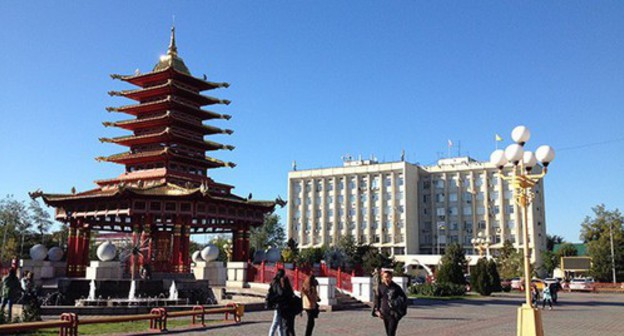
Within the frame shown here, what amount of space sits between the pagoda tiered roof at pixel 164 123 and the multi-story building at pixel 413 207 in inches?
2219

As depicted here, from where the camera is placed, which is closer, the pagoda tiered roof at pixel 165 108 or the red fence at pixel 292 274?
the red fence at pixel 292 274

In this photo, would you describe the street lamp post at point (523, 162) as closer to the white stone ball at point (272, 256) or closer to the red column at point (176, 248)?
the red column at point (176, 248)

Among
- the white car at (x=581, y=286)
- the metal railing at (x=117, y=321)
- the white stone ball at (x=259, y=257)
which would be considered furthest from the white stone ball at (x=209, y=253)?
the white car at (x=581, y=286)

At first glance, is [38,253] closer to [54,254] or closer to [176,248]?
[54,254]

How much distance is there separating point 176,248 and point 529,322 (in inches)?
819

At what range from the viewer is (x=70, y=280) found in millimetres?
22359

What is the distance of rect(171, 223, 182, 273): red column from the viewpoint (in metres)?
27.6

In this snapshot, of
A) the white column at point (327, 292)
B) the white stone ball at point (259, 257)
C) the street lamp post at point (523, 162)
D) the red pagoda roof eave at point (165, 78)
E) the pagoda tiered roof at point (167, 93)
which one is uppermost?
the red pagoda roof eave at point (165, 78)

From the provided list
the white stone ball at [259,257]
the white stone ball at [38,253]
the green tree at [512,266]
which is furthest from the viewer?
the green tree at [512,266]

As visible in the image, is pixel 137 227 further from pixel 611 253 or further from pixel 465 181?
pixel 465 181

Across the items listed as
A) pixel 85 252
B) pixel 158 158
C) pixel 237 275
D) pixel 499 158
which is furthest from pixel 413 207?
pixel 499 158

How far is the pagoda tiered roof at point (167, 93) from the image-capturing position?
33438 millimetres

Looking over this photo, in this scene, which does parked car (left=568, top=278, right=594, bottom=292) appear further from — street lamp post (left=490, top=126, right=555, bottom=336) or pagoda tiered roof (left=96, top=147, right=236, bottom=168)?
street lamp post (left=490, top=126, right=555, bottom=336)

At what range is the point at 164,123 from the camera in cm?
3281
